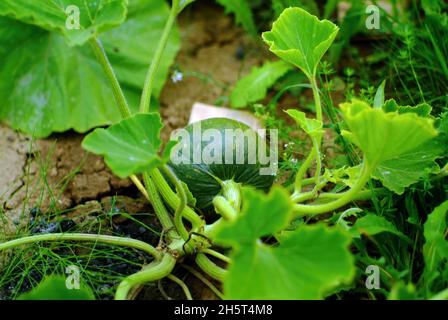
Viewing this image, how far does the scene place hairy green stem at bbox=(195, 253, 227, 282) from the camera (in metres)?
1.78

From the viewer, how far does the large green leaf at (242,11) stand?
2566mm

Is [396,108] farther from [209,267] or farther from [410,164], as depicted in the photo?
[209,267]

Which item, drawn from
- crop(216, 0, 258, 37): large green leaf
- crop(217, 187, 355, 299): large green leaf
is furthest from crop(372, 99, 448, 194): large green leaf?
crop(216, 0, 258, 37): large green leaf

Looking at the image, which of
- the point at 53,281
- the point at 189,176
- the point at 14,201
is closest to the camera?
the point at 53,281

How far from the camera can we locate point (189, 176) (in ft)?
6.37

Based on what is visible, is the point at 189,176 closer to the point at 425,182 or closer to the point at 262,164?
the point at 262,164

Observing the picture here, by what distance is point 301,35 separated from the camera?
1.77 m

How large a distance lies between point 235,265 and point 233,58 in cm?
165

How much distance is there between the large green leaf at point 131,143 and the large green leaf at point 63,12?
0.29 m

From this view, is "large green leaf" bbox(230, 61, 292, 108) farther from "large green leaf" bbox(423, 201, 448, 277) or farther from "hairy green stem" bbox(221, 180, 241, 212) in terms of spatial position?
"large green leaf" bbox(423, 201, 448, 277)

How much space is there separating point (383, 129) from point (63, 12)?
3.03 feet

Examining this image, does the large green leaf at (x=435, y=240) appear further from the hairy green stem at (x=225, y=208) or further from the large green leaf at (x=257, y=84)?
the large green leaf at (x=257, y=84)

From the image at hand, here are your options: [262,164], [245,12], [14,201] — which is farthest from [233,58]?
[14,201]

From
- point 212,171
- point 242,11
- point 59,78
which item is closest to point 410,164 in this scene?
point 212,171
